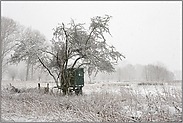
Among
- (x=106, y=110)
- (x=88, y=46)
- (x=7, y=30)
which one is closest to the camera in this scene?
(x=106, y=110)

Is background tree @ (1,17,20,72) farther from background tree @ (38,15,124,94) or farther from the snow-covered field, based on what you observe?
the snow-covered field

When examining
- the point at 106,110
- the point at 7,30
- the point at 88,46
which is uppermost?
the point at 7,30

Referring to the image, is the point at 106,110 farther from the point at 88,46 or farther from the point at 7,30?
the point at 7,30

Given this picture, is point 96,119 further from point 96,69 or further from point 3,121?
point 96,69

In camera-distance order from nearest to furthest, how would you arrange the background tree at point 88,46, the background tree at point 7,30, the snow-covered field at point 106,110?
the snow-covered field at point 106,110
the background tree at point 88,46
the background tree at point 7,30

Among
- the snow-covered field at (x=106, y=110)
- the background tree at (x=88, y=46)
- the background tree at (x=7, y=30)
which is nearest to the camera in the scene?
the snow-covered field at (x=106, y=110)

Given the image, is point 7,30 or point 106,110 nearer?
point 106,110

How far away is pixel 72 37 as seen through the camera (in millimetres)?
7051

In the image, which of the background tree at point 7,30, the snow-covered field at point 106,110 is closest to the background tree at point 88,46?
the snow-covered field at point 106,110

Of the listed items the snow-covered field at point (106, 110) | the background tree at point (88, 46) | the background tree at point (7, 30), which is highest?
the background tree at point (7, 30)

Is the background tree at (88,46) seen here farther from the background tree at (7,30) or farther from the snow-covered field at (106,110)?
the background tree at (7,30)

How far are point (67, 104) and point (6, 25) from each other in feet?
47.7

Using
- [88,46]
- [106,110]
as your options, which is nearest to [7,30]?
[88,46]

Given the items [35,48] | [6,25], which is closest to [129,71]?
[6,25]
